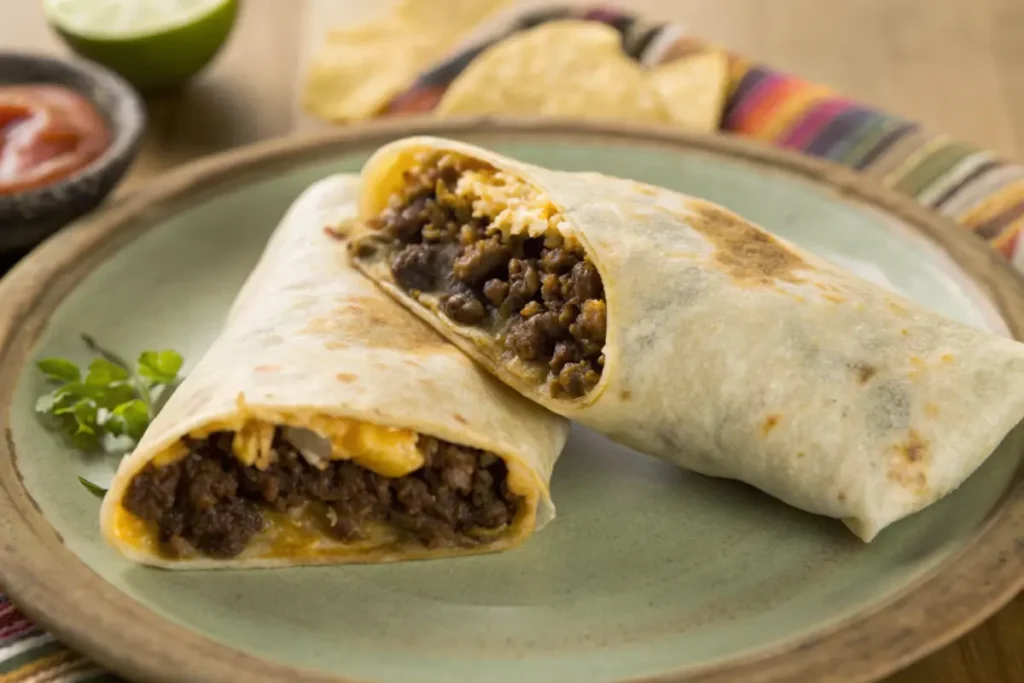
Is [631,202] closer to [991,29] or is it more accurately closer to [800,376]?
[800,376]

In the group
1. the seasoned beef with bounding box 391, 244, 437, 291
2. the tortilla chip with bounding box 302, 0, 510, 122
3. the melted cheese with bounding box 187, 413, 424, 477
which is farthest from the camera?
the tortilla chip with bounding box 302, 0, 510, 122

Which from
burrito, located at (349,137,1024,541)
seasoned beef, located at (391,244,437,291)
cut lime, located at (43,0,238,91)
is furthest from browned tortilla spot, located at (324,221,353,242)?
cut lime, located at (43,0,238,91)

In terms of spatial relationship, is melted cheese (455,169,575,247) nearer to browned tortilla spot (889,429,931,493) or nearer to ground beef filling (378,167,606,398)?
ground beef filling (378,167,606,398)

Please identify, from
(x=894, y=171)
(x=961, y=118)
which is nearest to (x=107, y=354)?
(x=894, y=171)

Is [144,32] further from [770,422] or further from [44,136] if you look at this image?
[770,422]

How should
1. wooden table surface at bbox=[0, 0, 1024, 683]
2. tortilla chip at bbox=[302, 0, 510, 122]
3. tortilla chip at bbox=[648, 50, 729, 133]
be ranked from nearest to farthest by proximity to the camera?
tortilla chip at bbox=[648, 50, 729, 133] → tortilla chip at bbox=[302, 0, 510, 122] → wooden table surface at bbox=[0, 0, 1024, 683]

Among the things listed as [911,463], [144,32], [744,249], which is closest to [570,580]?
[911,463]
